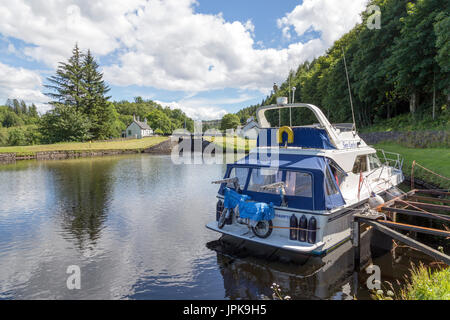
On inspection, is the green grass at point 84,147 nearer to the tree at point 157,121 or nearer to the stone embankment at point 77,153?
the stone embankment at point 77,153

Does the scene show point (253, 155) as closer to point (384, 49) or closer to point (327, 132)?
point (327, 132)

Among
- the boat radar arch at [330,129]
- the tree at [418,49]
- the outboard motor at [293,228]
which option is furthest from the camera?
the tree at [418,49]

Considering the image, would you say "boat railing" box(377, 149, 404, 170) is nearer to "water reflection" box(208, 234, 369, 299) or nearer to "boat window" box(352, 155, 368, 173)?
"boat window" box(352, 155, 368, 173)

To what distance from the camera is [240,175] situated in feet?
37.0

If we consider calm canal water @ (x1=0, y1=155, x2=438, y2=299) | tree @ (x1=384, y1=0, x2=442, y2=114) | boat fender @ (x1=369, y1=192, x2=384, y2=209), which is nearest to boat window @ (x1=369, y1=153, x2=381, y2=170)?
boat fender @ (x1=369, y1=192, x2=384, y2=209)

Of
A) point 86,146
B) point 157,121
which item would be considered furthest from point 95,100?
point 157,121

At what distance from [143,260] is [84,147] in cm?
5838

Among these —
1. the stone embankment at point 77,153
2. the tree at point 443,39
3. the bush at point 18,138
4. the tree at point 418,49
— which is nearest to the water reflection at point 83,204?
the stone embankment at point 77,153

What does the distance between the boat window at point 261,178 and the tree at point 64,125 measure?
2711 inches

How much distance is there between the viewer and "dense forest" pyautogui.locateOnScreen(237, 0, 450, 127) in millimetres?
29500

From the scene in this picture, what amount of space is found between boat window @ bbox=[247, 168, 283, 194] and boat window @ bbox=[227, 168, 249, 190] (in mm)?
293

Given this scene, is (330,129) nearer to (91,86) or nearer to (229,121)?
(91,86)

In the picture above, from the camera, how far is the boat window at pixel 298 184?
32.1 ft
